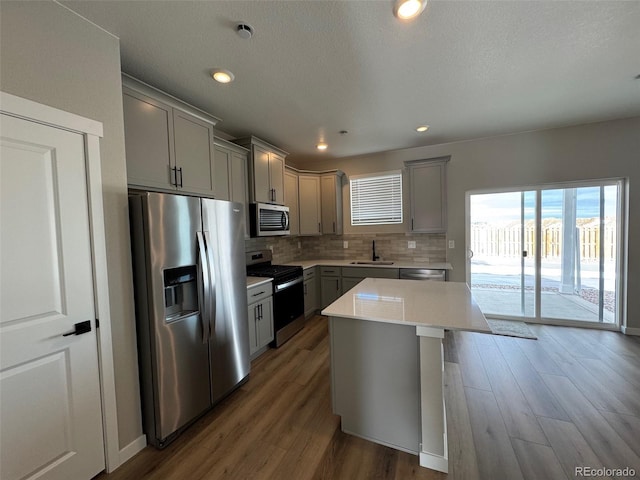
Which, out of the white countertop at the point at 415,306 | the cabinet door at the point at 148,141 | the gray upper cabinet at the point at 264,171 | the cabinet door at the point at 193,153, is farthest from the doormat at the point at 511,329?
the cabinet door at the point at 148,141

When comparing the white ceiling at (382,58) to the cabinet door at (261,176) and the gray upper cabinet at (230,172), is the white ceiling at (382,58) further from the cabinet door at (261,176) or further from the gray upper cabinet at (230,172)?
the cabinet door at (261,176)

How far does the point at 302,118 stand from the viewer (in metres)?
2.87

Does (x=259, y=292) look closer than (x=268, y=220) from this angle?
Yes

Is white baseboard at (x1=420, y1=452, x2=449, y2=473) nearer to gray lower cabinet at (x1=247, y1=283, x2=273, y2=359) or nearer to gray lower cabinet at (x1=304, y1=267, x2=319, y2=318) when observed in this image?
gray lower cabinet at (x1=247, y1=283, x2=273, y2=359)

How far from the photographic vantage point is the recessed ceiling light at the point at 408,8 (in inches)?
54.1

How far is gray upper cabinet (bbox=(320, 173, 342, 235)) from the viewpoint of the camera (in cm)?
441

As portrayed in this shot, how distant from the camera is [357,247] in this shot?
461 centimetres

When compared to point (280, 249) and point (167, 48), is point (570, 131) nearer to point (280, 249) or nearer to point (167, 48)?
point (280, 249)

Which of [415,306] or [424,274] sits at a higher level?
[415,306]

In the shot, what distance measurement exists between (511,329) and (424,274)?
1364mm

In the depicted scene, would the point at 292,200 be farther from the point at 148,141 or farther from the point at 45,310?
the point at 45,310

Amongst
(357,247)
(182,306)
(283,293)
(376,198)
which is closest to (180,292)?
(182,306)

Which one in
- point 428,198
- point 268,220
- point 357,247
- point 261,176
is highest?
point 261,176

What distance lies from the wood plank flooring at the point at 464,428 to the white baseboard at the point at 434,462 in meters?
0.03
